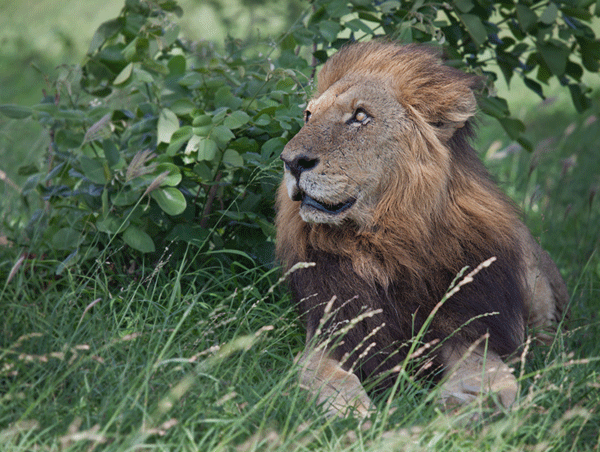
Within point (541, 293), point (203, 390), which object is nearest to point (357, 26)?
point (541, 293)

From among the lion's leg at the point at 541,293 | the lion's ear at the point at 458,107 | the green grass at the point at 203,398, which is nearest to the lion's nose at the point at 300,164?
the green grass at the point at 203,398

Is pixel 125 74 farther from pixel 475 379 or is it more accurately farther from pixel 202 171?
pixel 475 379

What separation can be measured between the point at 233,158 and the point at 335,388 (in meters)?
1.39

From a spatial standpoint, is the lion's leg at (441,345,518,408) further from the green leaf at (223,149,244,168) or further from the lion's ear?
the green leaf at (223,149,244,168)

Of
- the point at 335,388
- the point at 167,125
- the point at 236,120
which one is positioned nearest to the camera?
the point at 335,388

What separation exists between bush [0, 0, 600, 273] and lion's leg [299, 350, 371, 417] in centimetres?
103

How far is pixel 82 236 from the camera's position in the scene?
334 cm

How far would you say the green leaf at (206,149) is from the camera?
3174 mm

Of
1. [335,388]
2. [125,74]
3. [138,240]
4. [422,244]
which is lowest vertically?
[335,388]

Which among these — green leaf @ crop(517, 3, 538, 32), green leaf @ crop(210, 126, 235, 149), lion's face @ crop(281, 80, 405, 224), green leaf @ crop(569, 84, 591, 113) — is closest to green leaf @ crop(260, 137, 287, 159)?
green leaf @ crop(210, 126, 235, 149)

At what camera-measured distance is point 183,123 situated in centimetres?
372

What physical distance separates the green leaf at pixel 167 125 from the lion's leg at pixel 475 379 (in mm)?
1725

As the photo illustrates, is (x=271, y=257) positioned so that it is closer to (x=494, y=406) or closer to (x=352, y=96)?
(x=352, y=96)

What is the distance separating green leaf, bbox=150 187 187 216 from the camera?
10.2ft
